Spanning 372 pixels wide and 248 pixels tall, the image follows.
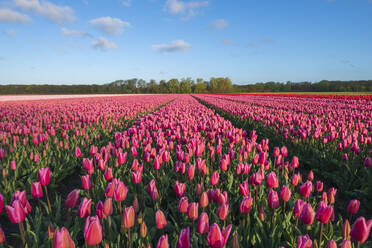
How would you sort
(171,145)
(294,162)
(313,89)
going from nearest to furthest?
(294,162)
(171,145)
(313,89)

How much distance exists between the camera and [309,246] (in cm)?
134

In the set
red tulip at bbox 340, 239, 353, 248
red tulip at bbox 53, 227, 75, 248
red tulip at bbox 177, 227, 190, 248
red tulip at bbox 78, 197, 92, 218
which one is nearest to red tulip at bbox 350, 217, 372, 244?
red tulip at bbox 340, 239, 353, 248

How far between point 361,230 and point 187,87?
417 ft

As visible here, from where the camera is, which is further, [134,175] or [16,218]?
[134,175]

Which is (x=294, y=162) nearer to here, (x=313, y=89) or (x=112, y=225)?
(x=112, y=225)

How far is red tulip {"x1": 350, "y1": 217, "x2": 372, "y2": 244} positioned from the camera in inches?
52.0

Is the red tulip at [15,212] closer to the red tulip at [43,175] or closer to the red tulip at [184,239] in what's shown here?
the red tulip at [43,175]

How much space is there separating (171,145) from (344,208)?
9.29ft

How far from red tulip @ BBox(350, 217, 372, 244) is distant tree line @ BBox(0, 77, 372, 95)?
325 ft

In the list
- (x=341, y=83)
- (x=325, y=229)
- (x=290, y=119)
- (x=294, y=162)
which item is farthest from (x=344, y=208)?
(x=341, y=83)

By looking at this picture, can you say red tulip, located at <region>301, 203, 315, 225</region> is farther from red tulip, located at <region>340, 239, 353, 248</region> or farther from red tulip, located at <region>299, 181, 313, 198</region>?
red tulip, located at <region>299, 181, 313, 198</region>

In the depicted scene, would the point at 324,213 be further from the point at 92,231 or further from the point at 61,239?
the point at 61,239

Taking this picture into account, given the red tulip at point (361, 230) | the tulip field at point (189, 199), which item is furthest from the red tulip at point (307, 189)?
the red tulip at point (361, 230)

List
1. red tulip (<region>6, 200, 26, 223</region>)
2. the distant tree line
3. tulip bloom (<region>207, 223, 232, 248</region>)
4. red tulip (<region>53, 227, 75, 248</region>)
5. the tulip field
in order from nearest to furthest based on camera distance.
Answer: red tulip (<region>53, 227, 75, 248</region>) < tulip bloom (<region>207, 223, 232, 248</region>) < red tulip (<region>6, 200, 26, 223</region>) < the tulip field < the distant tree line
